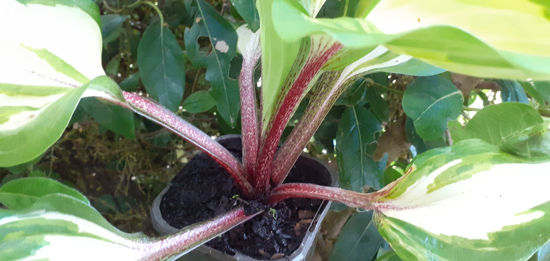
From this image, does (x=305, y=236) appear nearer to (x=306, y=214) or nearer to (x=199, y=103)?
(x=306, y=214)

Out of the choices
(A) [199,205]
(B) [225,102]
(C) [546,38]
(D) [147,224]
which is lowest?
(D) [147,224]

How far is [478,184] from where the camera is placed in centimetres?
29

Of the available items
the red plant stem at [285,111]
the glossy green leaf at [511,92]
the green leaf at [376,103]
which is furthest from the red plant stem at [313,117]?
the glossy green leaf at [511,92]

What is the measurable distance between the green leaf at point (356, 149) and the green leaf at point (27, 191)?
0.29 m

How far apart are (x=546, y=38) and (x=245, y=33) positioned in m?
0.29

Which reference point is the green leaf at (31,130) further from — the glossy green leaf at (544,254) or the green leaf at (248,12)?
the glossy green leaf at (544,254)

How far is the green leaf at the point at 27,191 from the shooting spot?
0.33 m

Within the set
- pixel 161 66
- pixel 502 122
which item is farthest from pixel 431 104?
pixel 161 66

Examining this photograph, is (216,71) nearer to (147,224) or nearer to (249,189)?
(249,189)

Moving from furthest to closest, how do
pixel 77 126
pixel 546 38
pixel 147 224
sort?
pixel 77 126 < pixel 147 224 < pixel 546 38

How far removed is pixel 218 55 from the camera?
0.42 m

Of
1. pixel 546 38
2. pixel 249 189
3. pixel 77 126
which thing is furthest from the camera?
pixel 77 126

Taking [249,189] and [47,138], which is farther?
[249,189]

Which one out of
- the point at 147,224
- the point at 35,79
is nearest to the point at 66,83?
the point at 35,79
